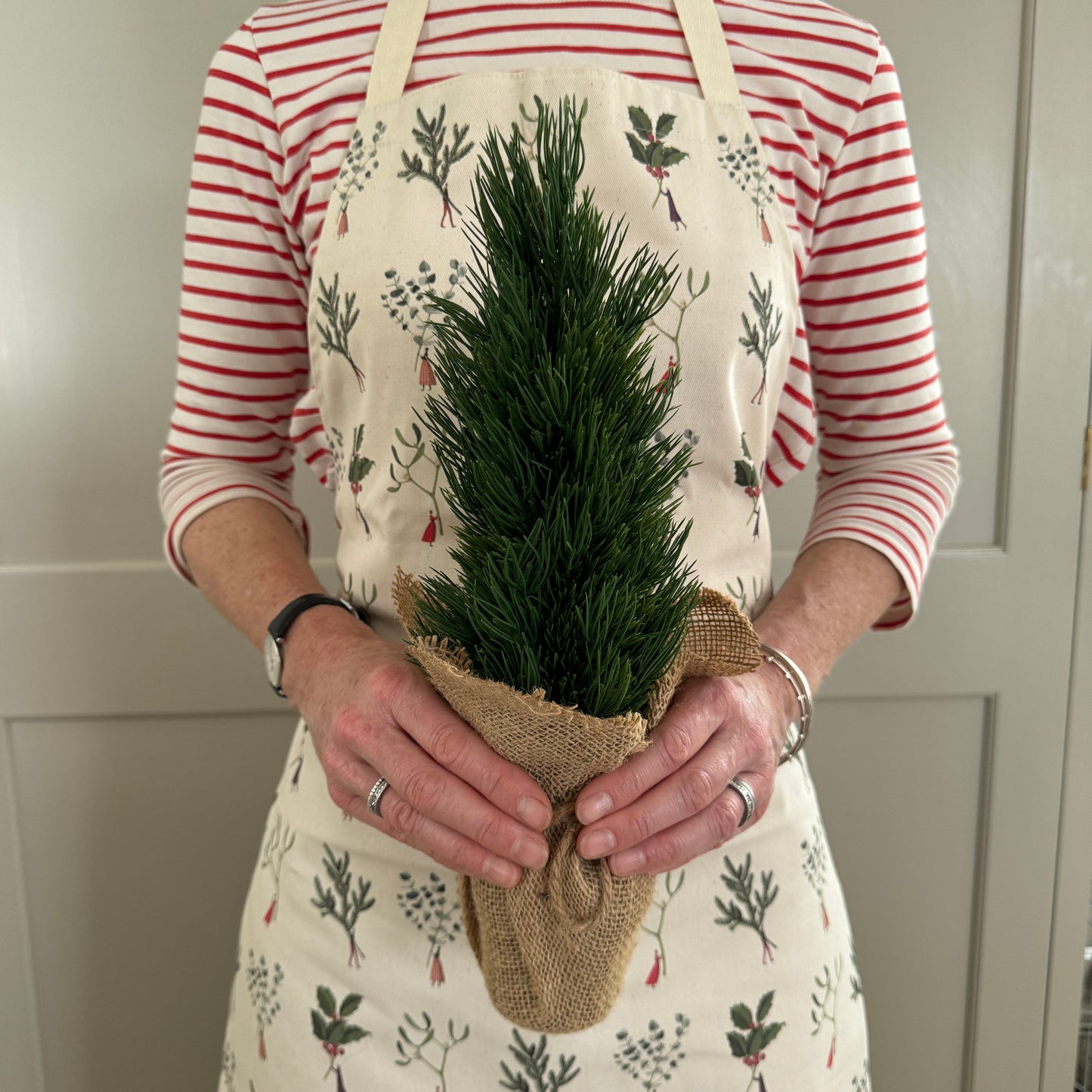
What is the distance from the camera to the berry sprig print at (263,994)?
22.9 inches

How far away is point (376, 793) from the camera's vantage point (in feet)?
1.44

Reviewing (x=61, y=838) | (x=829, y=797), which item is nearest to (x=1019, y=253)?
(x=829, y=797)

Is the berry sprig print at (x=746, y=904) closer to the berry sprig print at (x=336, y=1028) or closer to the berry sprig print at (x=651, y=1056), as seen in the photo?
the berry sprig print at (x=651, y=1056)

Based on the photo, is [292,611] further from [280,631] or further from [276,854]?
[276,854]

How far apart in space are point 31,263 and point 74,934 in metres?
0.77

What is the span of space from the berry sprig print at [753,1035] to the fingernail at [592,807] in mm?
262

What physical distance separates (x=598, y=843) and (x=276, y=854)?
1.06ft

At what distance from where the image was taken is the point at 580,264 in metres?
0.29

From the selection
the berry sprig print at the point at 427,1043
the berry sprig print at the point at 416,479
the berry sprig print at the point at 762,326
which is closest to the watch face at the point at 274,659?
the berry sprig print at the point at 416,479

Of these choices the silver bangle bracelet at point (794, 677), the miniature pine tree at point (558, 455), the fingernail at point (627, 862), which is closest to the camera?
the miniature pine tree at point (558, 455)

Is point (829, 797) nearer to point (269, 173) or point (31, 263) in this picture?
point (269, 173)

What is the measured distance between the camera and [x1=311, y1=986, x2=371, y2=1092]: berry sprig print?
552 millimetres

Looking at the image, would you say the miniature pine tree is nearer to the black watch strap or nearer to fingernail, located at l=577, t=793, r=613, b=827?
fingernail, located at l=577, t=793, r=613, b=827

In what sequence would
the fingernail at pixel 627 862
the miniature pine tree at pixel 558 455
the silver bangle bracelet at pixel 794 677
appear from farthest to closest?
the silver bangle bracelet at pixel 794 677 < the fingernail at pixel 627 862 < the miniature pine tree at pixel 558 455
